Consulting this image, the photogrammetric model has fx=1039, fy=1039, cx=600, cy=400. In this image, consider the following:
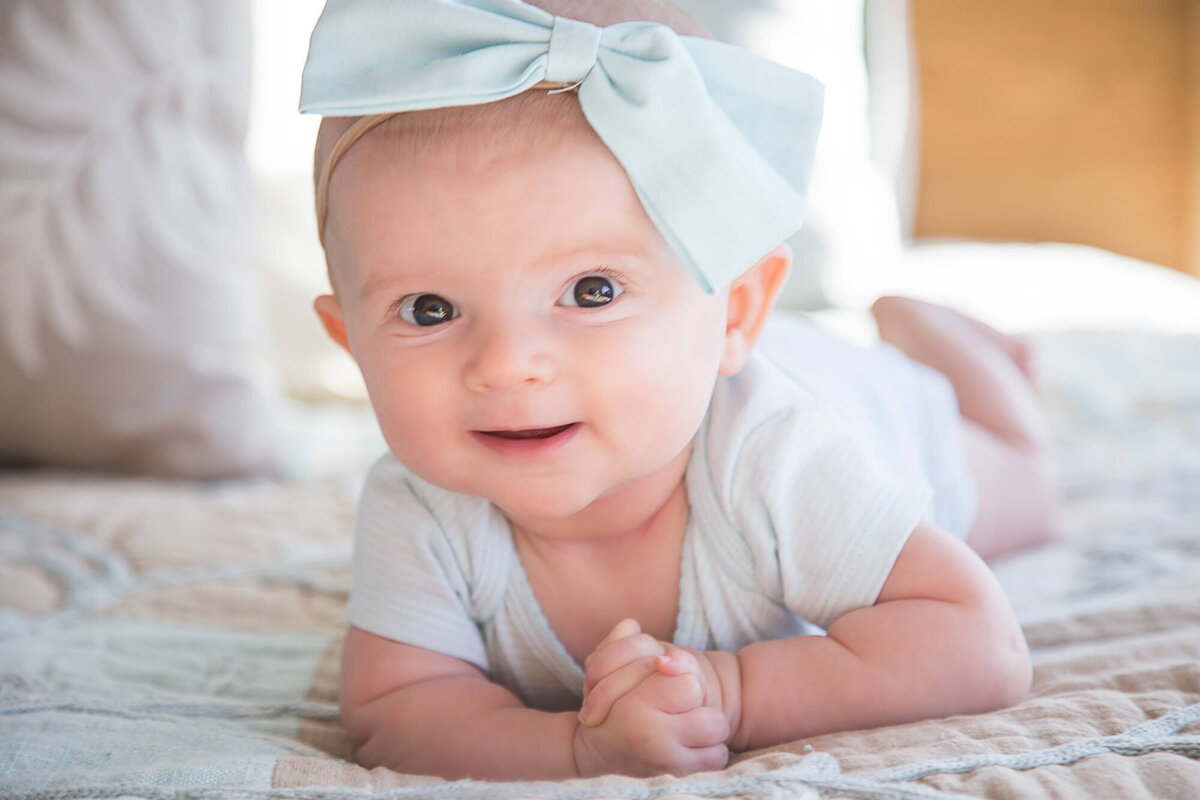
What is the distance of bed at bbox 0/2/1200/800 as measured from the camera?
0.64 metres

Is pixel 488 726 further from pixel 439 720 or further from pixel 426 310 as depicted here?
pixel 426 310

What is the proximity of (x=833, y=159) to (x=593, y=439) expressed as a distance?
4.43 feet

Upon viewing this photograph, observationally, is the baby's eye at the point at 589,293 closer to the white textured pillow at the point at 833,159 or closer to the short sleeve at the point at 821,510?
the short sleeve at the point at 821,510

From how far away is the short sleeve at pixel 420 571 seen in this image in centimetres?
84

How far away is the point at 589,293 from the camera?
694mm

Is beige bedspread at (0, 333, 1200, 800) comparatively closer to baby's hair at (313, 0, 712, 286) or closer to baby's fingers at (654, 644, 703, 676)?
baby's fingers at (654, 644, 703, 676)

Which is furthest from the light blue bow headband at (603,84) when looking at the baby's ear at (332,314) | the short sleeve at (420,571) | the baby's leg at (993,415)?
the baby's leg at (993,415)

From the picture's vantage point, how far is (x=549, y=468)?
71cm

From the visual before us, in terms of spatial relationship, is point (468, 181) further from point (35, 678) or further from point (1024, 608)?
point (1024, 608)

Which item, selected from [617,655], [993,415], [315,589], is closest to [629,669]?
[617,655]

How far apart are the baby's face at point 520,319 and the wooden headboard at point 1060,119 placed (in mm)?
1944

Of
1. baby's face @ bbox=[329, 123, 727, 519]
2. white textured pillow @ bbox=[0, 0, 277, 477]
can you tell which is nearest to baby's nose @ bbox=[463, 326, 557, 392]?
baby's face @ bbox=[329, 123, 727, 519]

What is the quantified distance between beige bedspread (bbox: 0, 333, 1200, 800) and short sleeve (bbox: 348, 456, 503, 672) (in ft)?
0.34

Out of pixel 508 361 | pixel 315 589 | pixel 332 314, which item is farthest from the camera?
pixel 315 589
